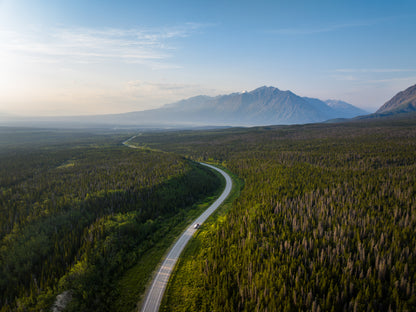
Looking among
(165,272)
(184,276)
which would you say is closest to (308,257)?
(184,276)

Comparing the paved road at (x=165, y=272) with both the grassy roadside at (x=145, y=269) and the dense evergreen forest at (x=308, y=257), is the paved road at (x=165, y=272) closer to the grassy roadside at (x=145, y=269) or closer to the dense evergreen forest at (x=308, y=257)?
the grassy roadside at (x=145, y=269)

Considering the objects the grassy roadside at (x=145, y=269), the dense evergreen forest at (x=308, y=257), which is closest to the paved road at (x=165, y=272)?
the grassy roadside at (x=145, y=269)

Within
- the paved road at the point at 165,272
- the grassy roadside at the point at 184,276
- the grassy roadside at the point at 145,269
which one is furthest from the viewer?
the grassy roadside at the point at 145,269

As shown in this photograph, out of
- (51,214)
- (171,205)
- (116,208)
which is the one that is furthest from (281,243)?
(51,214)

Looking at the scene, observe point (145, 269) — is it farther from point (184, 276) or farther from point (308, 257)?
point (308, 257)

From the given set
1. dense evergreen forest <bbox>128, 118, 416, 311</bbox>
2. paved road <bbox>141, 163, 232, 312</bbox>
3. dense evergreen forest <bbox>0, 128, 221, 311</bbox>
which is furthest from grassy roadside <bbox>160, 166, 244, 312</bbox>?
dense evergreen forest <bbox>0, 128, 221, 311</bbox>

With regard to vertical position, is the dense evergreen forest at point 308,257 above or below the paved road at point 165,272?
above

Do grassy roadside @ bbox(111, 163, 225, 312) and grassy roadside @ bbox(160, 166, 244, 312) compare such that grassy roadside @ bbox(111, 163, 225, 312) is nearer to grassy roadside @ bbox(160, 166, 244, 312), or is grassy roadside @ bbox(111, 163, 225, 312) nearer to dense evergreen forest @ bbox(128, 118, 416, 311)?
grassy roadside @ bbox(160, 166, 244, 312)
